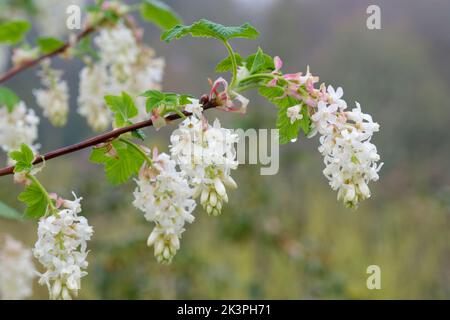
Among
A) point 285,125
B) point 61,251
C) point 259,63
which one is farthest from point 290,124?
point 61,251

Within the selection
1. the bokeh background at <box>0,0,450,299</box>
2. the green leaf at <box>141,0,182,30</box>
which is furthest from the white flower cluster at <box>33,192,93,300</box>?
the bokeh background at <box>0,0,450,299</box>

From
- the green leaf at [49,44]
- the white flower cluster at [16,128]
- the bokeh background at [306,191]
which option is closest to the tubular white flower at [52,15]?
the bokeh background at [306,191]

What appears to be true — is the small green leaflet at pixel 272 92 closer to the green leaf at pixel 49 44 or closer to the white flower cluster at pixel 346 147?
the white flower cluster at pixel 346 147

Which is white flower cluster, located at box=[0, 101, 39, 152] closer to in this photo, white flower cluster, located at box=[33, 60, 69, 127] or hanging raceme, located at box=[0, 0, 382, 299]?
white flower cluster, located at box=[33, 60, 69, 127]

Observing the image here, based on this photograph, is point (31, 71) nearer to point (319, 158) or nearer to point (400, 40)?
point (319, 158)

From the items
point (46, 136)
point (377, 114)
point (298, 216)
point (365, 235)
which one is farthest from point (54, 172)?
point (377, 114)

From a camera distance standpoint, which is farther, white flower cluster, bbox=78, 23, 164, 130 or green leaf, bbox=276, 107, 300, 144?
white flower cluster, bbox=78, 23, 164, 130
